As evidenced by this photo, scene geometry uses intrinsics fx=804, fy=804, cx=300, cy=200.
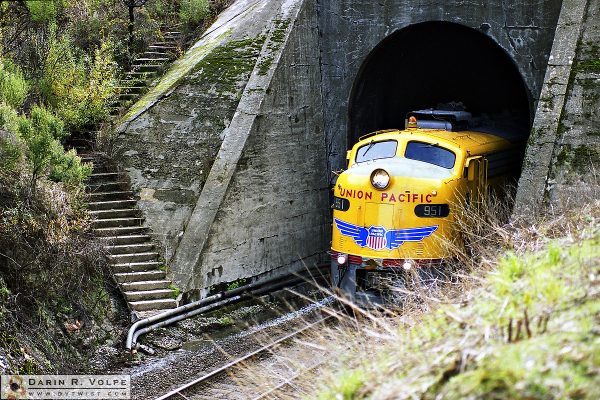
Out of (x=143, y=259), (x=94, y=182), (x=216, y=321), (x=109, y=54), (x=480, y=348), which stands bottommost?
(x=216, y=321)

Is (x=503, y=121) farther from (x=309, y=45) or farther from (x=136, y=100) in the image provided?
(x=136, y=100)

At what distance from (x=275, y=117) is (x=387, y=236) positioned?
161 inches

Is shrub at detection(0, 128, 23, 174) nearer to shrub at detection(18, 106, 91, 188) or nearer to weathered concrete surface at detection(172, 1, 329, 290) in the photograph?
shrub at detection(18, 106, 91, 188)

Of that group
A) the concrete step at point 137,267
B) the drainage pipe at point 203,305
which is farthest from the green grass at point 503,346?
the concrete step at point 137,267

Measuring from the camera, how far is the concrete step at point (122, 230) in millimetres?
14258

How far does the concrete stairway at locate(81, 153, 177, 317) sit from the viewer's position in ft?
44.3

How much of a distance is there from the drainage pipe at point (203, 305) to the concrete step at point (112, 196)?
8.52 ft

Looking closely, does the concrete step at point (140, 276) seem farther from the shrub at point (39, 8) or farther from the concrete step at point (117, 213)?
the shrub at point (39, 8)

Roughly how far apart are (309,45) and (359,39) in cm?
122

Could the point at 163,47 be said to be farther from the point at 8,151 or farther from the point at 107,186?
the point at 8,151

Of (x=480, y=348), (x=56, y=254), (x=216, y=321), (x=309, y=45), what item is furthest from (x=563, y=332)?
(x=309, y=45)

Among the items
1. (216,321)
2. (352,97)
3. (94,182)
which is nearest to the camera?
(216,321)

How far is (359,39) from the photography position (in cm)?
1756

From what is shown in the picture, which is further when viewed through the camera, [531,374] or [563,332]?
[563,332]
